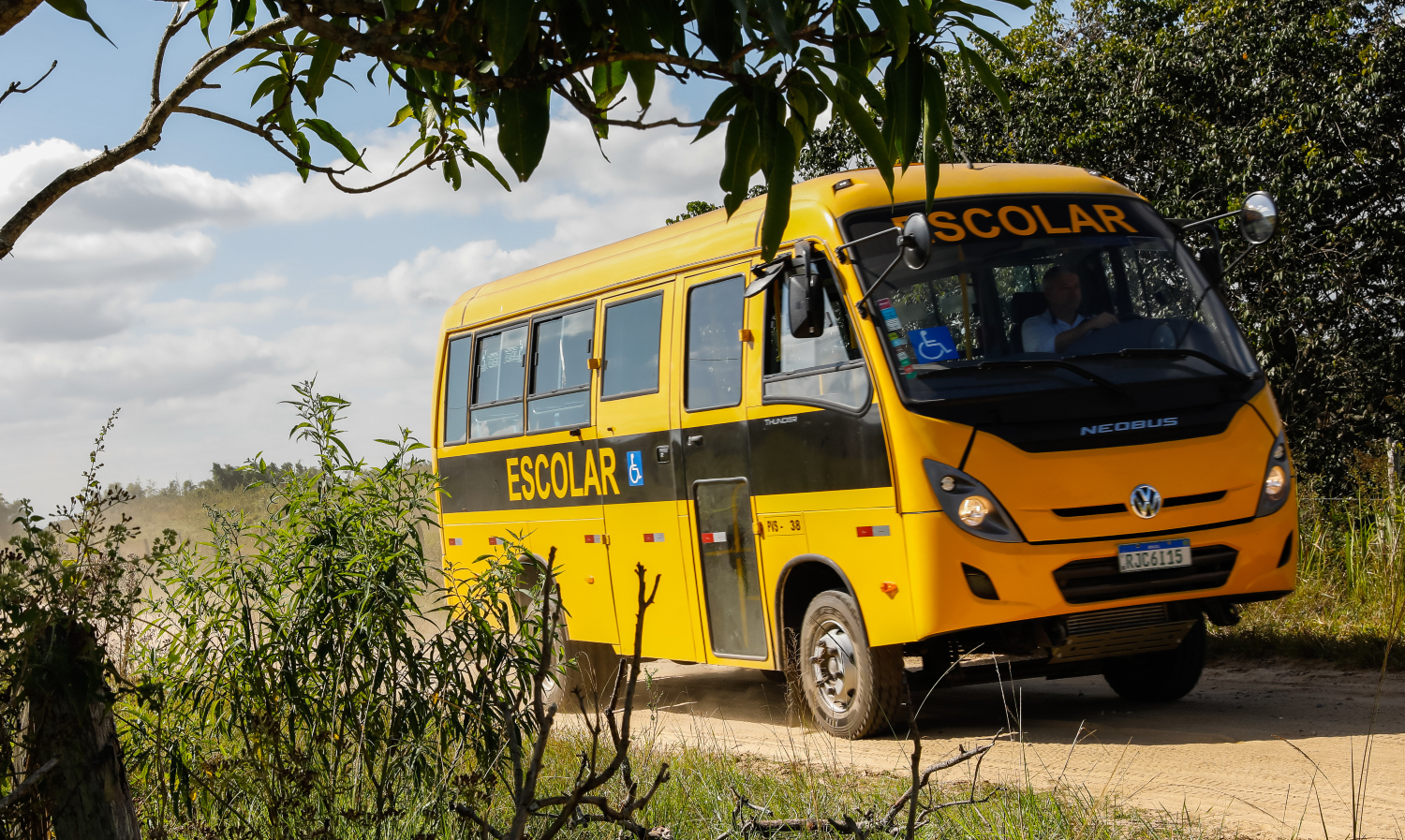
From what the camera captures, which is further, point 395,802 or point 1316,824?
point 1316,824

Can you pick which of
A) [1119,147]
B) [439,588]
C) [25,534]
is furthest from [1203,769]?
[1119,147]

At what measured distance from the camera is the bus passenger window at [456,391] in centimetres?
1162

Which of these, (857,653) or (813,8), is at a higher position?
(813,8)

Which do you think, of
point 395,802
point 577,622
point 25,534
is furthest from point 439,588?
point 577,622

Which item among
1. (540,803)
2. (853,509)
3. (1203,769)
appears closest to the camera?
(540,803)

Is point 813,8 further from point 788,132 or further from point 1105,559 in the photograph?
point 1105,559

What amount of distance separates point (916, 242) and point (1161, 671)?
3.29 metres

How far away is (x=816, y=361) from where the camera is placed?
776 centimetres

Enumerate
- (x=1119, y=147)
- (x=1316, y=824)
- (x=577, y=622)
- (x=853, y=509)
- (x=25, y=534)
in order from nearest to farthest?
(x=25, y=534) < (x=1316, y=824) < (x=853, y=509) < (x=577, y=622) < (x=1119, y=147)

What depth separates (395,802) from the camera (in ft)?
15.2

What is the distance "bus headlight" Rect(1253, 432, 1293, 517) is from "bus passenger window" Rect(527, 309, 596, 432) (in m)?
4.58

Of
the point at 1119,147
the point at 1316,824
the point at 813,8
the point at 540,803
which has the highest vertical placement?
the point at 1119,147

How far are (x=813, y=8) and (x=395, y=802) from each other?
120 inches

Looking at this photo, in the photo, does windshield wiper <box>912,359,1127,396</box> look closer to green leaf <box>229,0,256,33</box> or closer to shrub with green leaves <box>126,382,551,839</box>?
shrub with green leaves <box>126,382,551,839</box>
